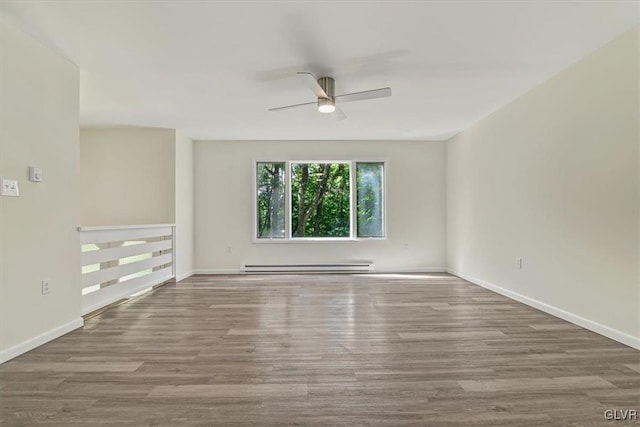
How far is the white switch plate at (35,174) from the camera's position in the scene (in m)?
2.42

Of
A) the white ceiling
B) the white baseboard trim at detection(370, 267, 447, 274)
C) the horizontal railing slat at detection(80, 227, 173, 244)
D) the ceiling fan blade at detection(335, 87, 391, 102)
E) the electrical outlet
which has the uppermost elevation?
the white ceiling

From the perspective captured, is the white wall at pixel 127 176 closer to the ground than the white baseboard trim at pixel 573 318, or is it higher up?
higher up

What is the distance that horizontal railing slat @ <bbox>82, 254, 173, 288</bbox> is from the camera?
3.15m

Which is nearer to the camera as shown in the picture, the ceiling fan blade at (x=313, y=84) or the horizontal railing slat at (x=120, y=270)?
the ceiling fan blade at (x=313, y=84)

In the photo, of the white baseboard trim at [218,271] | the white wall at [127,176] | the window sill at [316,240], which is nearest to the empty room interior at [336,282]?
the white wall at [127,176]

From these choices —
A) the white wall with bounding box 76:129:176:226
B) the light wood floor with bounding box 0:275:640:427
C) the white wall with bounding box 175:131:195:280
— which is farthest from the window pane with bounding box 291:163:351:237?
the light wood floor with bounding box 0:275:640:427

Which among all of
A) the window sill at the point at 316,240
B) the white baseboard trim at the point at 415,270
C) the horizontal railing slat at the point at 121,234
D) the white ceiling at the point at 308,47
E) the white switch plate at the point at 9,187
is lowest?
the white baseboard trim at the point at 415,270

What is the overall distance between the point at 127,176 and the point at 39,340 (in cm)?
304

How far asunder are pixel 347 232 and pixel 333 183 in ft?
3.09

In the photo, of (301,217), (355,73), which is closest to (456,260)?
(301,217)

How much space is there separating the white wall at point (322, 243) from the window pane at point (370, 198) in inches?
6.4

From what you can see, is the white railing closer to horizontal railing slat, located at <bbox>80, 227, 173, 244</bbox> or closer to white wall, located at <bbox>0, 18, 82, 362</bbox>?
horizontal railing slat, located at <bbox>80, 227, 173, 244</bbox>

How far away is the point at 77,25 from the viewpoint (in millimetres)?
2277

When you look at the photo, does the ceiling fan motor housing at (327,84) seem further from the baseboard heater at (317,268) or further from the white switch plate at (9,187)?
the baseboard heater at (317,268)
